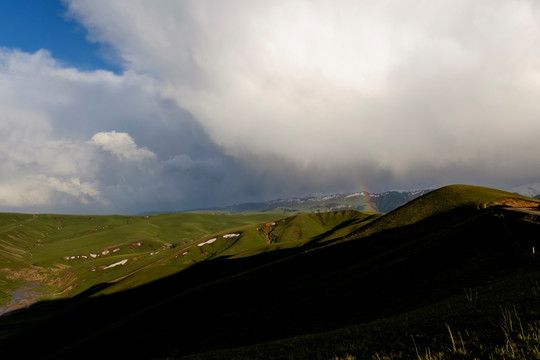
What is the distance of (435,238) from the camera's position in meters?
56.5

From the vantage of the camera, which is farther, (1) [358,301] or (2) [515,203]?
(2) [515,203]

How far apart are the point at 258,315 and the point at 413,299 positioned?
83.7 ft

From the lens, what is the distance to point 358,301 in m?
41.2

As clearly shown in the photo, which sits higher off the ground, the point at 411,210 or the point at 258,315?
the point at 411,210

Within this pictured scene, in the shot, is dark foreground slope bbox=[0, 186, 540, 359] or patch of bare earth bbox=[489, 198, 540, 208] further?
patch of bare earth bbox=[489, 198, 540, 208]

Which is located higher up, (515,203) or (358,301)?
(515,203)

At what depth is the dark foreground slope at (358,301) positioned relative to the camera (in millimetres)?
24375

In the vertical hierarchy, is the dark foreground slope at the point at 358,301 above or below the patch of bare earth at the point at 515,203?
below

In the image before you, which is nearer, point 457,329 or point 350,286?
point 457,329

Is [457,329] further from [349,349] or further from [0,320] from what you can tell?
[0,320]

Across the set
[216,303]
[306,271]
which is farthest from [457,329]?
[216,303]

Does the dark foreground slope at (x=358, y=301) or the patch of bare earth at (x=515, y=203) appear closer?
the dark foreground slope at (x=358, y=301)

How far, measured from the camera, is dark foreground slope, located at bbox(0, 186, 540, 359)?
80.0ft

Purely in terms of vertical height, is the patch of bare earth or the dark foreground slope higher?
the patch of bare earth
